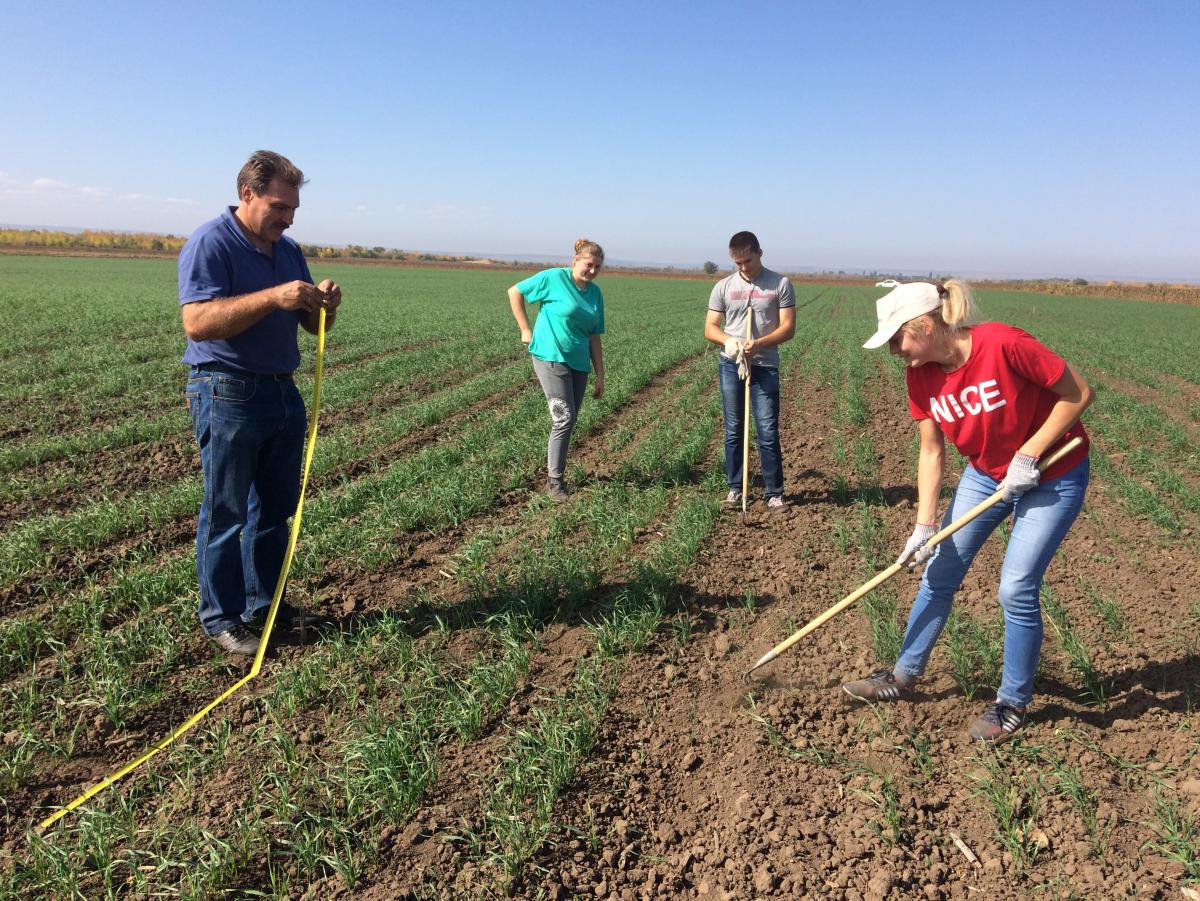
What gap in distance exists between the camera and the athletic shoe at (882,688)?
11.8 ft

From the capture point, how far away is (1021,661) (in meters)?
3.18

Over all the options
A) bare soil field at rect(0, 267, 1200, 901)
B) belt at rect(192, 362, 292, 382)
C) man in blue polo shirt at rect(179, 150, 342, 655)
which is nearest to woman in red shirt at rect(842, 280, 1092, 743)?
bare soil field at rect(0, 267, 1200, 901)

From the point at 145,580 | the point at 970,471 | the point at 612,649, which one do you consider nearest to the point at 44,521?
the point at 145,580

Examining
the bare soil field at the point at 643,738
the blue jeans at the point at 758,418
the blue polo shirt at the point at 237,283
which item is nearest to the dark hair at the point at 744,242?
the blue jeans at the point at 758,418

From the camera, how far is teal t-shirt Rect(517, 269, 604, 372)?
597cm

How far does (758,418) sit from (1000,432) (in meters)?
3.26

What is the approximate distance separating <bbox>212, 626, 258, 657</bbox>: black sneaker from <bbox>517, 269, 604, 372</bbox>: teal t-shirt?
3238 millimetres

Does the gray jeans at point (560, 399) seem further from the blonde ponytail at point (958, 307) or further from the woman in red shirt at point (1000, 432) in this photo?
the blonde ponytail at point (958, 307)

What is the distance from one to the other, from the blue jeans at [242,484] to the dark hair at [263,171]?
2.98ft

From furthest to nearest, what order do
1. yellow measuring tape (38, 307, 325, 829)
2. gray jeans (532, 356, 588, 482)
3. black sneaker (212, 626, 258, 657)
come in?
1. gray jeans (532, 356, 588, 482)
2. black sneaker (212, 626, 258, 657)
3. yellow measuring tape (38, 307, 325, 829)

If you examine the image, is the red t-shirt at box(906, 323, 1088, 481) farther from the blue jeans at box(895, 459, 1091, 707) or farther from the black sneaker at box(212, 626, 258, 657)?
the black sneaker at box(212, 626, 258, 657)

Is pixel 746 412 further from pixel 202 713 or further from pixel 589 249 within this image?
pixel 202 713

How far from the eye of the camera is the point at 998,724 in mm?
3277

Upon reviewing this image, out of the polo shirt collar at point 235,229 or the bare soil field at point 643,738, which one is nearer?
the bare soil field at point 643,738
